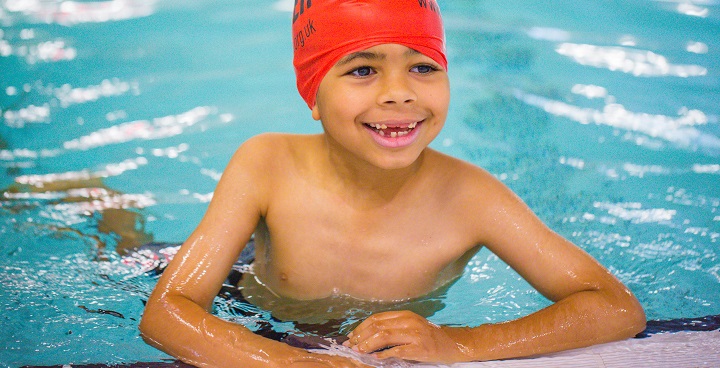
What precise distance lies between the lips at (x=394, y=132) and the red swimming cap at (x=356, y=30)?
257 mm

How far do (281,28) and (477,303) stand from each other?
16.8 feet

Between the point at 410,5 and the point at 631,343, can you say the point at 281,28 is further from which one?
the point at 631,343

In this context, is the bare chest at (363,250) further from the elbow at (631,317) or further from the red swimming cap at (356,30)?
the elbow at (631,317)

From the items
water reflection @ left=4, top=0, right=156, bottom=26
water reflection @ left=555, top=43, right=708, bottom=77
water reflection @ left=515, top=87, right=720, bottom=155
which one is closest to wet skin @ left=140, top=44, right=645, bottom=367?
water reflection @ left=515, top=87, right=720, bottom=155

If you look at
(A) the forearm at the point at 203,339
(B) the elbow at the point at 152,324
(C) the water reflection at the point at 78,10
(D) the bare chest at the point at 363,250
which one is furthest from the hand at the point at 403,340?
(C) the water reflection at the point at 78,10

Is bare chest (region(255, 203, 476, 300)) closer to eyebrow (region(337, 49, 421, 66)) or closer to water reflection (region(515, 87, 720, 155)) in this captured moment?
eyebrow (region(337, 49, 421, 66))

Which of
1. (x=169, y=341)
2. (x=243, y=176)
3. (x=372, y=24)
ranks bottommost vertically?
(x=169, y=341)

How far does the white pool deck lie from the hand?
0.12 ft

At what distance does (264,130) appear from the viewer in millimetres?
6516

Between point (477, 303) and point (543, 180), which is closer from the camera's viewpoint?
point (477, 303)

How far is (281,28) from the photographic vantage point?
820 cm

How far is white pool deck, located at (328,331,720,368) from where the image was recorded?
2.72 meters

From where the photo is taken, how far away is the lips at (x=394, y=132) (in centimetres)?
284

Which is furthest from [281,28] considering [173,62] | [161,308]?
[161,308]
